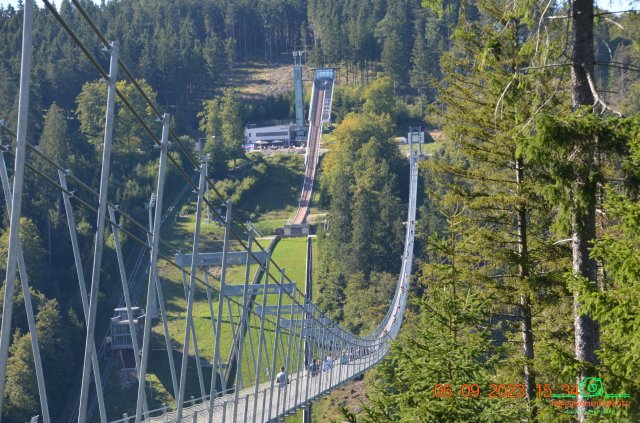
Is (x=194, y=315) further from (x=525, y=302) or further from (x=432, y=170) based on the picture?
(x=525, y=302)

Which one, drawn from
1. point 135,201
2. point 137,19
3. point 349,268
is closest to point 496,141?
point 349,268

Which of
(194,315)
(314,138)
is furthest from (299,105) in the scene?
(194,315)

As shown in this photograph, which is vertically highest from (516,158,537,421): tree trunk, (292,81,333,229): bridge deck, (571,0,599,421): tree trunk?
(571,0,599,421): tree trunk

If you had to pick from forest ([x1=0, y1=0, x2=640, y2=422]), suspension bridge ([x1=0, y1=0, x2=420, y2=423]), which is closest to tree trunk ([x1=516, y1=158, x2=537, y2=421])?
forest ([x1=0, y1=0, x2=640, y2=422])

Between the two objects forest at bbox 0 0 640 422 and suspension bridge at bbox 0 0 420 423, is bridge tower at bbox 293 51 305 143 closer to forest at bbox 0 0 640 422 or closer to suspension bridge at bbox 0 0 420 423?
suspension bridge at bbox 0 0 420 423

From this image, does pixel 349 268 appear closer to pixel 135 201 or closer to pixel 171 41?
pixel 135 201

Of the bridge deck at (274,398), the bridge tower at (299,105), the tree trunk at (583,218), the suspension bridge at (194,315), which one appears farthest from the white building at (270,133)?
the tree trunk at (583,218)
